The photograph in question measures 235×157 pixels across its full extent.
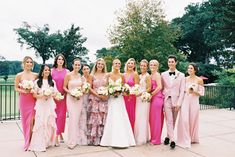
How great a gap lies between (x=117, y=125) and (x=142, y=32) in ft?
76.3

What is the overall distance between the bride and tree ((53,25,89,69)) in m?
35.0

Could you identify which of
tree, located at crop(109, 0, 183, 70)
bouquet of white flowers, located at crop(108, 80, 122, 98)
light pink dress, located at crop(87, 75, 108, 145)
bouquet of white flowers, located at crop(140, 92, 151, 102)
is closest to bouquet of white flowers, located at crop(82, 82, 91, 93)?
light pink dress, located at crop(87, 75, 108, 145)

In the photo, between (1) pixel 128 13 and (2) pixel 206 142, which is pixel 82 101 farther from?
(1) pixel 128 13

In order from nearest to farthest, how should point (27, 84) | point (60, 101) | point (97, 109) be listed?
point (27, 84)
point (97, 109)
point (60, 101)

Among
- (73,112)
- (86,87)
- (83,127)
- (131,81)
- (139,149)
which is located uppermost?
(131,81)

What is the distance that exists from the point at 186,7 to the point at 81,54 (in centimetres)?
1799

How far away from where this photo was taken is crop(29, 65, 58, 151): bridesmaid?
20.2 feet

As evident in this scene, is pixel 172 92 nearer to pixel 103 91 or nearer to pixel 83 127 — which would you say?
pixel 103 91

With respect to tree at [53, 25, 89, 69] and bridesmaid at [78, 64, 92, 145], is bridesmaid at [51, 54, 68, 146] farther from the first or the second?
tree at [53, 25, 89, 69]

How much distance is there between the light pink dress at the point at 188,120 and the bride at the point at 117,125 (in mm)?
1211

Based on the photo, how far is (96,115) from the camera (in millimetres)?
6660

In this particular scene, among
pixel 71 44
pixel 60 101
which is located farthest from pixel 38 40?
pixel 60 101

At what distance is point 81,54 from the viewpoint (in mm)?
42531

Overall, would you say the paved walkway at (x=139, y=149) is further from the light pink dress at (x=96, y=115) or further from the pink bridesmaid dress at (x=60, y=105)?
the pink bridesmaid dress at (x=60, y=105)
